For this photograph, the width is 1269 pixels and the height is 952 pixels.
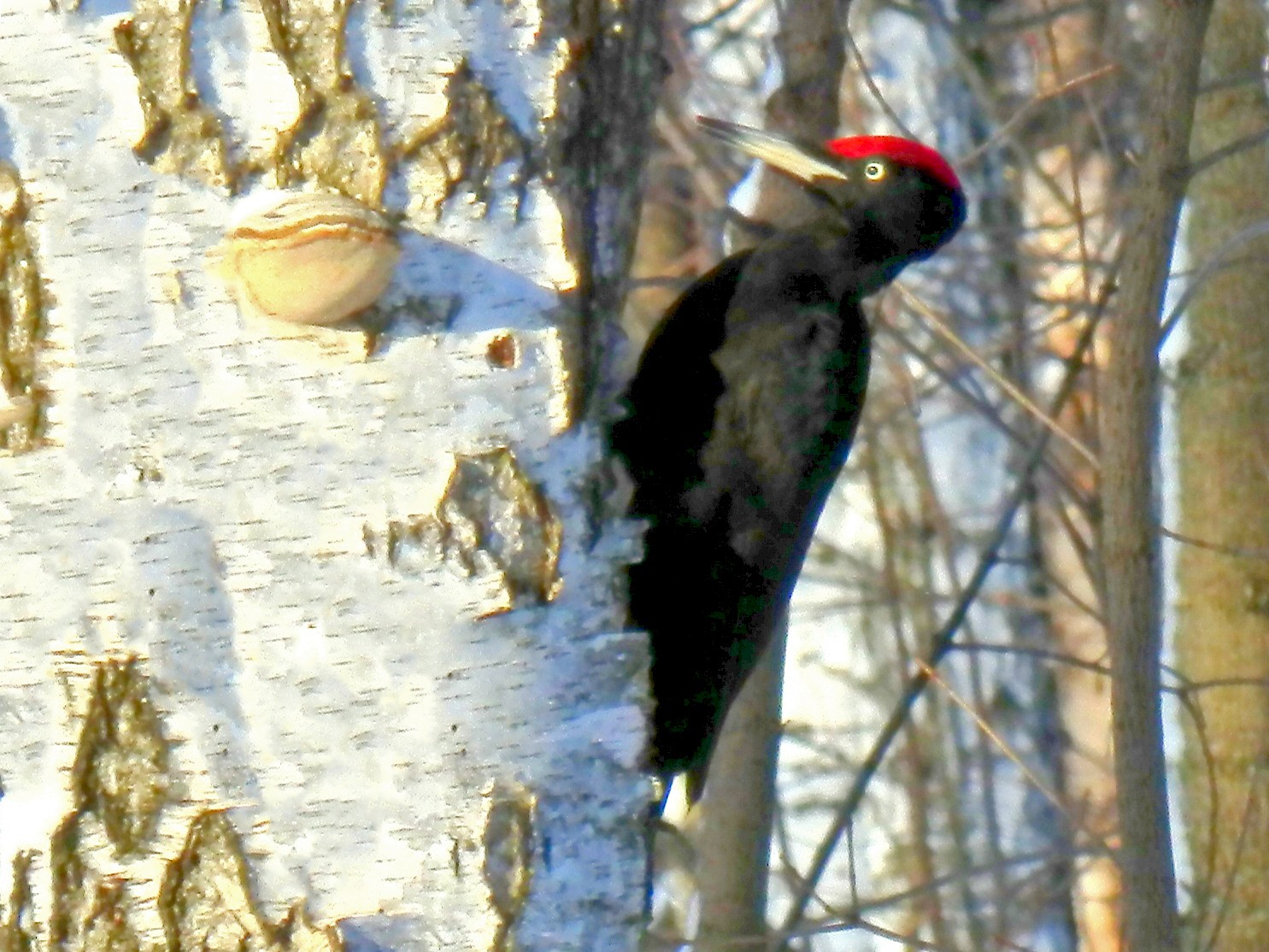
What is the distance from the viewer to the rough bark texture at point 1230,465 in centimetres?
367

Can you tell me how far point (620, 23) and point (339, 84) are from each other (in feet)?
1.33

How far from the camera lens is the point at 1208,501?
3771mm

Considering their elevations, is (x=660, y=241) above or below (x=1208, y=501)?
above

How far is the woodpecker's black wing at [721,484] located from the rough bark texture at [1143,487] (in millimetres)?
427

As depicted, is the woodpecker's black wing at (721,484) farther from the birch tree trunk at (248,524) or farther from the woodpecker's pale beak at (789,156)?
the birch tree trunk at (248,524)

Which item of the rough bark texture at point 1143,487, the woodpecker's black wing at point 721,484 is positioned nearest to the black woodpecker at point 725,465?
the woodpecker's black wing at point 721,484

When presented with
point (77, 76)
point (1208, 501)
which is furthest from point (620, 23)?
point (1208, 501)

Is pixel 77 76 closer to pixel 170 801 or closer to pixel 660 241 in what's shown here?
pixel 170 801

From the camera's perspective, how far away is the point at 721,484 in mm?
2637

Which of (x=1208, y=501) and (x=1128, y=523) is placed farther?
(x=1208, y=501)

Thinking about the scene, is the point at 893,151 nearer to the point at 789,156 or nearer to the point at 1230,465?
the point at 789,156

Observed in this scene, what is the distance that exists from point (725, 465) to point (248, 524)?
112 centimetres

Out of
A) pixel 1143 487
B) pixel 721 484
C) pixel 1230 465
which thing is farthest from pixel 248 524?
pixel 1230 465

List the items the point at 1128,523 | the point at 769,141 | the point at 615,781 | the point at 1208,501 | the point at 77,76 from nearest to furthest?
1. the point at 77,76
2. the point at 615,781
3. the point at 1128,523
4. the point at 769,141
5. the point at 1208,501
